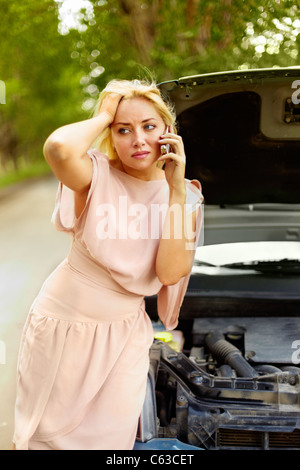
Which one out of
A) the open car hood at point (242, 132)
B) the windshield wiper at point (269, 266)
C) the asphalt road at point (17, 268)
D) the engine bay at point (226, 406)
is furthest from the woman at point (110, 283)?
the windshield wiper at point (269, 266)

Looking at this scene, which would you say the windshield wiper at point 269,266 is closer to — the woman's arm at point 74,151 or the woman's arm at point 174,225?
the woman's arm at point 174,225

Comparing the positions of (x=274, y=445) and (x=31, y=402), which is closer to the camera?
(x=31, y=402)

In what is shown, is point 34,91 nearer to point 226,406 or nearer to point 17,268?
point 17,268

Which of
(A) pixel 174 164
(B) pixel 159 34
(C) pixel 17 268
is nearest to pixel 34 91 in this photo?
(B) pixel 159 34

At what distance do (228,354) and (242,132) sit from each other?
112 cm

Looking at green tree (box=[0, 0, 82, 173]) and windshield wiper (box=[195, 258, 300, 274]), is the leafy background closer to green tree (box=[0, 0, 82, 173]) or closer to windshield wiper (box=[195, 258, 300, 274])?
green tree (box=[0, 0, 82, 173])

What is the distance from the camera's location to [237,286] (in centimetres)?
278

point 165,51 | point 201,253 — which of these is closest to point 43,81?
point 165,51

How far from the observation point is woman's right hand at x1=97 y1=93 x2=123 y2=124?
181 centimetres

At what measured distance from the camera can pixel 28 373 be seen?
1894 mm
